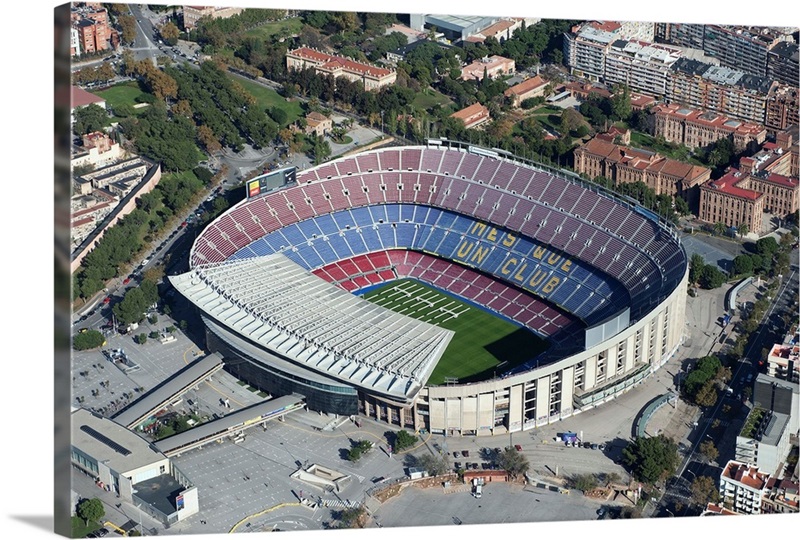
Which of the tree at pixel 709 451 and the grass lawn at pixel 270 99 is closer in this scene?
the tree at pixel 709 451

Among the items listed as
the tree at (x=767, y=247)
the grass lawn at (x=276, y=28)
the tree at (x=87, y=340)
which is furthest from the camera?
the grass lawn at (x=276, y=28)

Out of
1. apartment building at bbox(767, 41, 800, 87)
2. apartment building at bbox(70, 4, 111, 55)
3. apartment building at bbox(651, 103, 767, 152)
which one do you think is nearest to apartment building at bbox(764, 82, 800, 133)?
apartment building at bbox(767, 41, 800, 87)

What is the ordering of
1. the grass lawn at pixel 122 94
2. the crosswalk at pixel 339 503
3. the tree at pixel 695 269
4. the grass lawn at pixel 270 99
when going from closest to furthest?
the crosswalk at pixel 339 503 → the tree at pixel 695 269 → the grass lawn at pixel 122 94 → the grass lawn at pixel 270 99

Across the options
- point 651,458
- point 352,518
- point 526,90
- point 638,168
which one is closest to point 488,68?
point 526,90

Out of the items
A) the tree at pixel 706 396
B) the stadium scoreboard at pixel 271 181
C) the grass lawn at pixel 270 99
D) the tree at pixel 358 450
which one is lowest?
the tree at pixel 358 450

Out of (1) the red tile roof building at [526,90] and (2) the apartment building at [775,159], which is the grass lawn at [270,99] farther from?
(2) the apartment building at [775,159]

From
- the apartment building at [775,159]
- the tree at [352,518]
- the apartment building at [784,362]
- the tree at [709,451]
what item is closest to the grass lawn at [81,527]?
the tree at [352,518]

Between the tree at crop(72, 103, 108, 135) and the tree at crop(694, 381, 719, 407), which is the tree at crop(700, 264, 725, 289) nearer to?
the tree at crop(694, 381, 719, 407)

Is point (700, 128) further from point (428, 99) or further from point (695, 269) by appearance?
point (695, 269)
